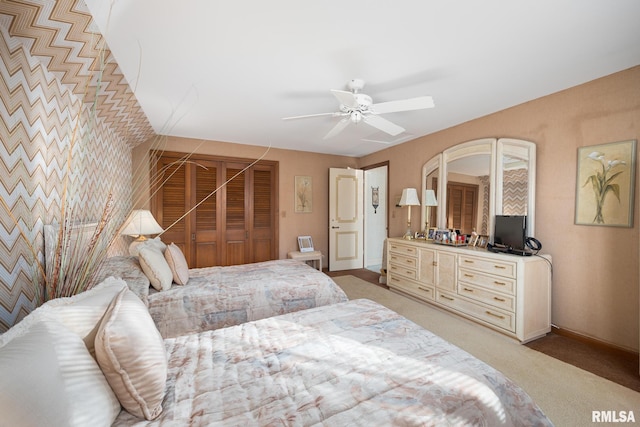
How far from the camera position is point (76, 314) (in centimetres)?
96

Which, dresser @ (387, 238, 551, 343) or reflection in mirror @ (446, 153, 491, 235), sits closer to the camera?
dresser @ (387, 238, 551, 343)

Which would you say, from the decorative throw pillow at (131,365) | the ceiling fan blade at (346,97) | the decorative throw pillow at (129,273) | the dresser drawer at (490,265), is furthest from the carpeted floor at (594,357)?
the decorative throw pillow at (129,273)

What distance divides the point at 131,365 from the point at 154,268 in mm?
1474

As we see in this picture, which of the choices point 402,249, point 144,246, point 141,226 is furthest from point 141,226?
point 402,249

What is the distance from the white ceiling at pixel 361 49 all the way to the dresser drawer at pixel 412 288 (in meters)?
2.33

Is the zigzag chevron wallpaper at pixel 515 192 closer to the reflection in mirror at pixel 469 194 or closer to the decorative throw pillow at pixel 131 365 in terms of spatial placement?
the reflection in mirror at pixel 469 194

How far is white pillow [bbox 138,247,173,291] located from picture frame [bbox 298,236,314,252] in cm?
295

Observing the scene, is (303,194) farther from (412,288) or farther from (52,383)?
Answer: (52,383)

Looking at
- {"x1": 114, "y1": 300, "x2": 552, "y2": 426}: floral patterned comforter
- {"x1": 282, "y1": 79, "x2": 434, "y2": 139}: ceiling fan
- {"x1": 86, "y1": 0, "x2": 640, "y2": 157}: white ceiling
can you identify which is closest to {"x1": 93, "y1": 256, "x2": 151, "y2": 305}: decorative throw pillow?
{"x1": 114, "y1": 300, "x2": 552, "y2": 426}: floral patterned comforter

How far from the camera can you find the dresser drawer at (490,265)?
2529 mm

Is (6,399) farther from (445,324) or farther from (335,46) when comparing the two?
(445,324)

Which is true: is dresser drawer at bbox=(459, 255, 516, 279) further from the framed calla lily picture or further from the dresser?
the framed calla lily picture

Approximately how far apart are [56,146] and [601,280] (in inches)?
182

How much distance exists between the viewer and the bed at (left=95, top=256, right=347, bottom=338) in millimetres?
2020
